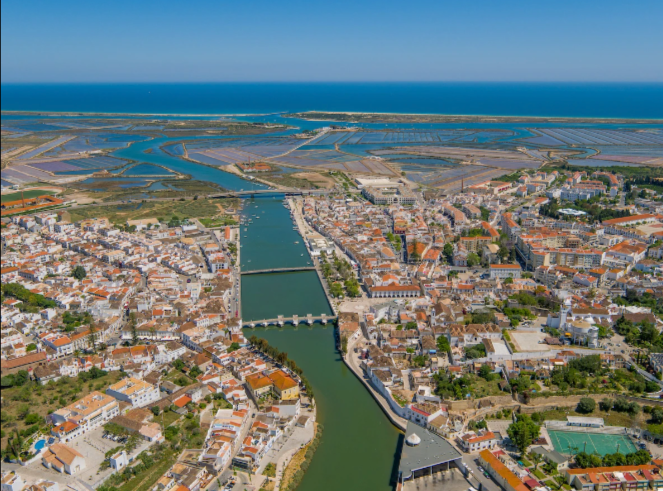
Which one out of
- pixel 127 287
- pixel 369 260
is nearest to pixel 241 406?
pixel 127 287

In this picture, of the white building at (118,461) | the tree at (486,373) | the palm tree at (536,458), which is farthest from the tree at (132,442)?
the tree at (486,373)

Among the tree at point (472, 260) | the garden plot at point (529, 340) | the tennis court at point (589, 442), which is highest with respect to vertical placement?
the tree at point (472, 260)

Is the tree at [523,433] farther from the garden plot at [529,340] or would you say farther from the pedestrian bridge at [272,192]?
the pedestrian bridge at [272,192]

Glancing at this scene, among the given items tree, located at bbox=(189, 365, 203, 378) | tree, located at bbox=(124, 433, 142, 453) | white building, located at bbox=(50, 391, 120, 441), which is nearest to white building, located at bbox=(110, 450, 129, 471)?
tree, located at bbox=(124, 433, 142, 453)

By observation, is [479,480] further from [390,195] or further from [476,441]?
[390,195]

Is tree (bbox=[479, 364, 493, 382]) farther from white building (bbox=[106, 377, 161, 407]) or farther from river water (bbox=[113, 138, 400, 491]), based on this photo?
white building (bbox=[106, 377, 161, 407])

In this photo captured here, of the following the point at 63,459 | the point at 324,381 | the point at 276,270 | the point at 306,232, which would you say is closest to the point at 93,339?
the point at 63,459
